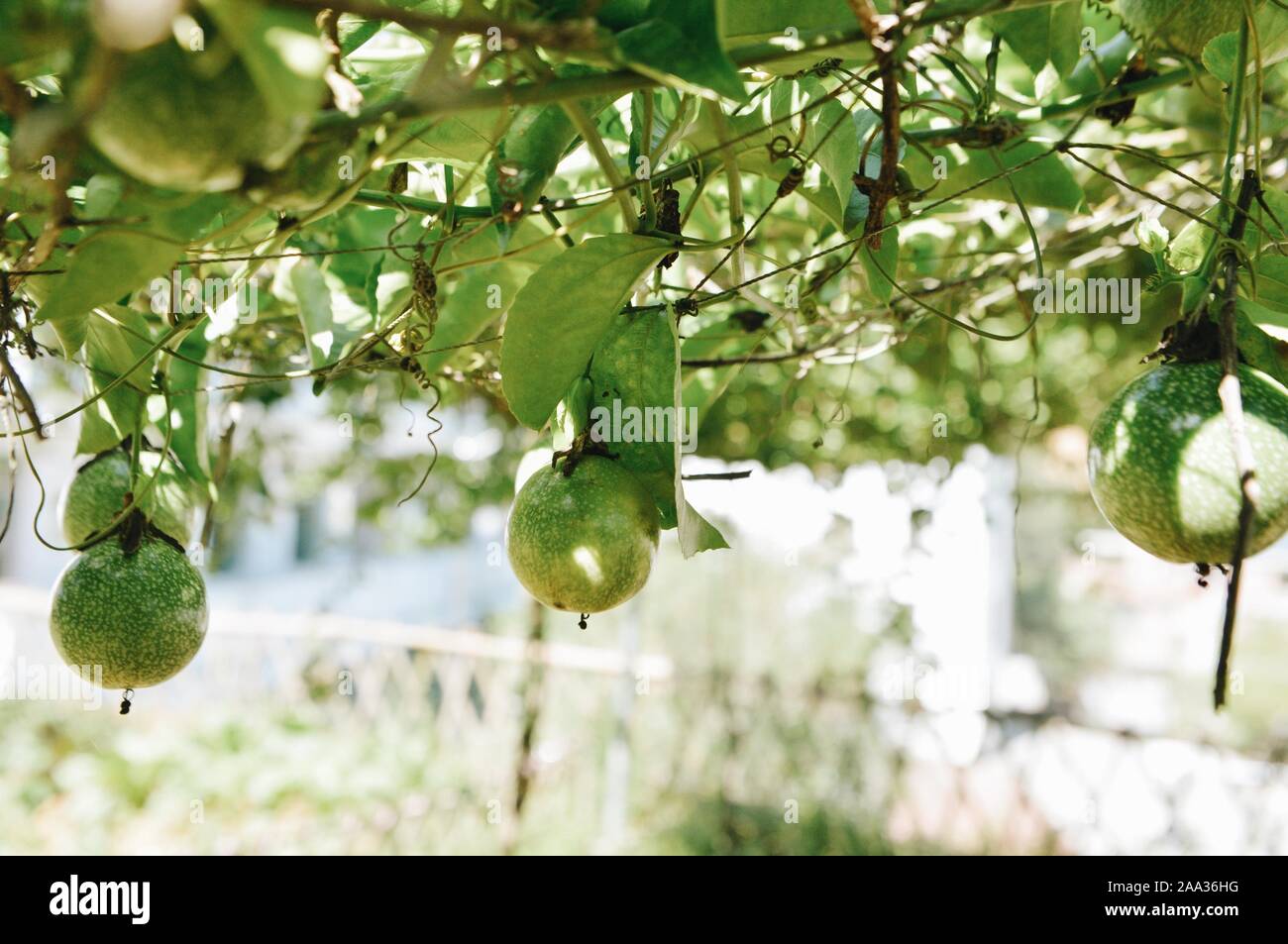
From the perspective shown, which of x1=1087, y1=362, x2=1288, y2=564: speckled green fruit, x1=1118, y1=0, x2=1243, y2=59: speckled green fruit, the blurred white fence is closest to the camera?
x1=1087, y1=362, x2=1288, y2=564: speckled green fruit

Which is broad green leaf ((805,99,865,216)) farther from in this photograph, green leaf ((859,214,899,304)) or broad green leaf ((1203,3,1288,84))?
broad green leaf ((1203,3,1288,84))

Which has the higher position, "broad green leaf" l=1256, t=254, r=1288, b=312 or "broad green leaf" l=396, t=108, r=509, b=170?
"broad green leaf" l=396, t=108, r=509, b=170

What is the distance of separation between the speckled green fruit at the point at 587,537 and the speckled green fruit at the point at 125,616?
315mm

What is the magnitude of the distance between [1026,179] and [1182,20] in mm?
196

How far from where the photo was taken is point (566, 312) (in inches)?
25.5

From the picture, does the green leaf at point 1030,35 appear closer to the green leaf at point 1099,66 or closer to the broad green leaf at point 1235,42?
the green leaf at point 1099,66

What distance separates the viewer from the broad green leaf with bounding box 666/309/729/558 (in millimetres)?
575

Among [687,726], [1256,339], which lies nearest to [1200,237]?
[1256,339]

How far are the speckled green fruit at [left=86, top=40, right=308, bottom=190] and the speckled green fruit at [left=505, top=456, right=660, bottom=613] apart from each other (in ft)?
1.08

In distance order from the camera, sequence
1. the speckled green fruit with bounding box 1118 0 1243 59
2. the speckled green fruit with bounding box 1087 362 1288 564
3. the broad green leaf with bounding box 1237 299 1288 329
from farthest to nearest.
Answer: the speckled green fruit with bounding box 1118 0 1243 59, the broad green leaf with bounding box 1237 299 1288 329, the speckled green fruit with bounding box 1087 362 1288 564

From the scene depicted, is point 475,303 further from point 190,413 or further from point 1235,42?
point 1235,42

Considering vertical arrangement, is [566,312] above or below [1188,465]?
above

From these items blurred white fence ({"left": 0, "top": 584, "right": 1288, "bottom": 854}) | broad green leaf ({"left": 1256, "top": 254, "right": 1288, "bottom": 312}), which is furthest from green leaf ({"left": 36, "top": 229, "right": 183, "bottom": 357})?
blurred white fence ({"left": 0, "top": 584, "right": 1288, "bottom": 854})

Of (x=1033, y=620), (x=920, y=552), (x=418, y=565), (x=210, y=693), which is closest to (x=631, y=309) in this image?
(x=920, y=552)
